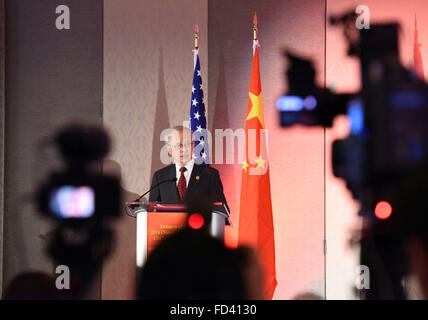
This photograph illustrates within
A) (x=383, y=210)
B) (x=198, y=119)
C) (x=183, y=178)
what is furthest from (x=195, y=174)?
(x=383, y=210)

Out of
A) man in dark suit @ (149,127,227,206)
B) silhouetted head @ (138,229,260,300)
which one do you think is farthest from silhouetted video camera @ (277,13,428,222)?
silhouetted head @ (138,229,260,300)

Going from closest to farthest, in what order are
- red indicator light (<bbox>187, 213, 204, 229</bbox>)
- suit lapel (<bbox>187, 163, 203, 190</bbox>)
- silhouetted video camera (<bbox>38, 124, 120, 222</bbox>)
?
red indicator light (<bbox>187, 213, 204, 229</bbox>), suit lapel (<bbox>187, 163, 203, 190</bbox>), silhouetted video camera (<bbox>38, 124, 120, 222</bbox>)

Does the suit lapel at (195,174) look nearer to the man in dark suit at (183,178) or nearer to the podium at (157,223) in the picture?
the man in dark suit at (183,178)

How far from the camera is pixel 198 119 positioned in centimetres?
399

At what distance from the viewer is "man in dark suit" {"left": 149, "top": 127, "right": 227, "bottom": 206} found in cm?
344

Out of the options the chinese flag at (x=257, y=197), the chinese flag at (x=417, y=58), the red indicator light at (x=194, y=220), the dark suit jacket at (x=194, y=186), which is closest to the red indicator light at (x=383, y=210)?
the chinese flag at (x=257, y=197)

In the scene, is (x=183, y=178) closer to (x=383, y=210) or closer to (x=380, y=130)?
(x=383, y=210)

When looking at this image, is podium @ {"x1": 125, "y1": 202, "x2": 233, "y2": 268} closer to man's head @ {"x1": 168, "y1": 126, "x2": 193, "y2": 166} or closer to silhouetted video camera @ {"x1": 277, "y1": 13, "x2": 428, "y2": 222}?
man's head @ {"x1": 168, "y1": 126, "x2": 193, "y2": 166}

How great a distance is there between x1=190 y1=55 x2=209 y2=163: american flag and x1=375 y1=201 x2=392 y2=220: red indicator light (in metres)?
1.52

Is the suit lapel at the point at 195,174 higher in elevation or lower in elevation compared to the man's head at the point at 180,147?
lower

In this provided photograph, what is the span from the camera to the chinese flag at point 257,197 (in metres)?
3.94

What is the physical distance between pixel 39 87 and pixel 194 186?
75.6 inches

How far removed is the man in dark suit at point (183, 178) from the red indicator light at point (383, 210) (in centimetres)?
135
